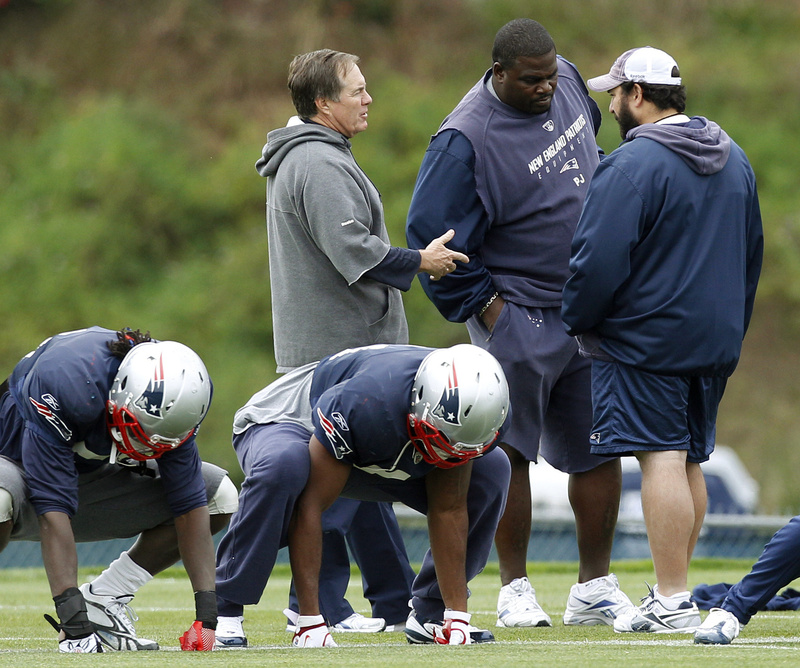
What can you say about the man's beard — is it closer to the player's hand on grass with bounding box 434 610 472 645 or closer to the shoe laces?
the player's hand on grass with bounding box 434 610 472 645

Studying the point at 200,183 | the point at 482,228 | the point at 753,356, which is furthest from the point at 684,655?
the point at 200,183

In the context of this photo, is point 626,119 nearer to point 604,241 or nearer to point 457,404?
point 604,241

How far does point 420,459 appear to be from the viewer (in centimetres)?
496

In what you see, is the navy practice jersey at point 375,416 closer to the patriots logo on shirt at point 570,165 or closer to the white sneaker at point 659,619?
the white sneaker at point 659,619

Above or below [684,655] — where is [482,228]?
above

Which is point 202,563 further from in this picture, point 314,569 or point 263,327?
point 263,327

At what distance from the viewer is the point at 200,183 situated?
26.4m

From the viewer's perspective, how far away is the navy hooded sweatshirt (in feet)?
17.0

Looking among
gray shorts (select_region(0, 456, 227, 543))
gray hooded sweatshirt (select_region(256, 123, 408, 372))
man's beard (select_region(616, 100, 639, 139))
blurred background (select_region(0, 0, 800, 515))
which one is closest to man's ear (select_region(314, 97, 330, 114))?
gray hooded sweatshirt (select_region(256, 123, 408, 372))

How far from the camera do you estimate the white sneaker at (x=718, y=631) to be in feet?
15.0

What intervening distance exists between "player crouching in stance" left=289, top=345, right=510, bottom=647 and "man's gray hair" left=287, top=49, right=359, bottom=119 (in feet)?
3.75

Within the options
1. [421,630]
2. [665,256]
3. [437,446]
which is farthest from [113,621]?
[665,256]

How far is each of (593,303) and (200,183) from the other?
71.4 feet

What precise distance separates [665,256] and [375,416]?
1.27 meters
